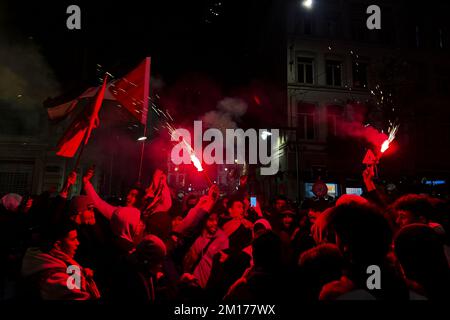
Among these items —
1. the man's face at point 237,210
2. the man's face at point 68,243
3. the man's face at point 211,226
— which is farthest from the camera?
the man's face at point 237,210

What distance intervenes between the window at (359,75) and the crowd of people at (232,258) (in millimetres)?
23146

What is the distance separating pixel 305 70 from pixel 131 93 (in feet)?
69.1

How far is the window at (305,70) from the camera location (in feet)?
81.4

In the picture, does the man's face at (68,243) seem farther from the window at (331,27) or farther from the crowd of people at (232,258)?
the window at (331,27)

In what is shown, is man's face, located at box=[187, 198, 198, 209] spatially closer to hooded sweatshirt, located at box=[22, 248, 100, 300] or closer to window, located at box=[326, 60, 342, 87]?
hooded sweatshirt, located at box=[22, 248, 100, 300]

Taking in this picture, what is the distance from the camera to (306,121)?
2433cm

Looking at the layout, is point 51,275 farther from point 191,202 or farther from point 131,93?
point 131,93

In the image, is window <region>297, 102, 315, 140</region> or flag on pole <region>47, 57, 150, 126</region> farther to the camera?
window <region>297, 102, 315, 140</region>

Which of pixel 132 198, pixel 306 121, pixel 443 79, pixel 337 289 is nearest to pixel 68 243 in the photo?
pixel 337 289

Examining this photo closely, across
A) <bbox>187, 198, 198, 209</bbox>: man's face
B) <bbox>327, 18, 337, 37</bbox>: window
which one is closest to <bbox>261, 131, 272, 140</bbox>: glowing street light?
<bbox>327, 18, 337, 37</bbox>: window

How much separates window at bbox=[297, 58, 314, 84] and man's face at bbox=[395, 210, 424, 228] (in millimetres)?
22446

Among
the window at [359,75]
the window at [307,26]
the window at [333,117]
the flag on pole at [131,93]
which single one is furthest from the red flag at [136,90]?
the window at [359,75]

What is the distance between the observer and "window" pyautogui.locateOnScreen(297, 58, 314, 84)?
24.8m

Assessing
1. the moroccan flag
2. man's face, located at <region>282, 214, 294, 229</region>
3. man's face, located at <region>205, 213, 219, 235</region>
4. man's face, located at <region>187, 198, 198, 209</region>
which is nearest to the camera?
man's face, located at <region>205, 213, 219, 235</region>
